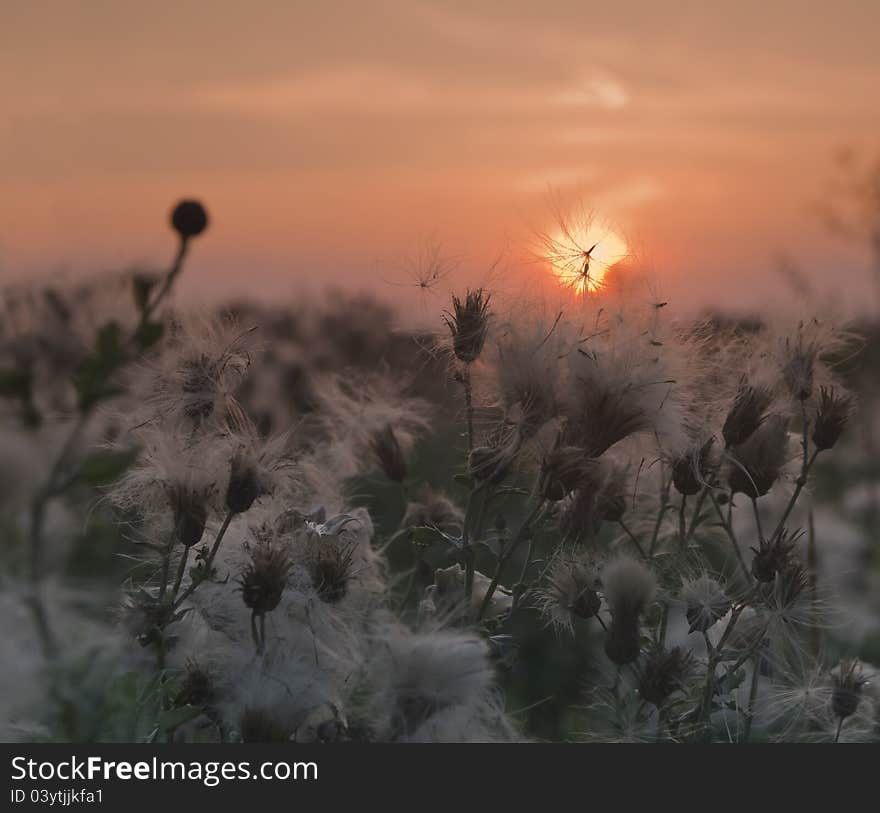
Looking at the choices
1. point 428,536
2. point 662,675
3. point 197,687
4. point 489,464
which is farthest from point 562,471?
point 197,687

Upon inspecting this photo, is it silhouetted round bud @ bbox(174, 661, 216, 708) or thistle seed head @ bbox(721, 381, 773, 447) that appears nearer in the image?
silhouetted round bud @ bbox(174, 661, 216, 708)

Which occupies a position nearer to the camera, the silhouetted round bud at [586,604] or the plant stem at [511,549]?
the plant stem at [511,549]

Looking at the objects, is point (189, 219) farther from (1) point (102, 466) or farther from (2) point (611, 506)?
(2) point (611, 506)

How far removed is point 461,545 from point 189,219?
810mm

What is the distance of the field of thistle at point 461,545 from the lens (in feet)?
6.86

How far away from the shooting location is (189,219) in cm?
193

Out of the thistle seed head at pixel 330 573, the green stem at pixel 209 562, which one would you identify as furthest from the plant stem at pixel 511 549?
the green stem at pixel 209 562

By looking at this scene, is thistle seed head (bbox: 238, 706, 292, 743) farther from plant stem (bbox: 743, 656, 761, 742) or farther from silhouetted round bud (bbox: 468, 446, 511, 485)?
plant stem (bbox: 743, 656, 761, 742)

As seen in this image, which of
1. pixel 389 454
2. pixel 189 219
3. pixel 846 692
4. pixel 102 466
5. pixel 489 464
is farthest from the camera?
pixel 389 454

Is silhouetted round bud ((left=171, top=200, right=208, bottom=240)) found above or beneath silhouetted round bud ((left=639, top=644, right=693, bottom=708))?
above

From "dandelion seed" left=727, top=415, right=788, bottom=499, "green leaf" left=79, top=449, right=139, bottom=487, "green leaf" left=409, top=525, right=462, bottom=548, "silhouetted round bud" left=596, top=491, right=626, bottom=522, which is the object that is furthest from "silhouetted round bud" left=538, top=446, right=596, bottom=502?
"green leaf" left=79, top=449, right=139, bottom=487

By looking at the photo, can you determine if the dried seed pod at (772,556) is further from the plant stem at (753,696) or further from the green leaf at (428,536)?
the green leaf at (428,536)

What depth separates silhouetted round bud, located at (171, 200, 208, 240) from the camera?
192 cm

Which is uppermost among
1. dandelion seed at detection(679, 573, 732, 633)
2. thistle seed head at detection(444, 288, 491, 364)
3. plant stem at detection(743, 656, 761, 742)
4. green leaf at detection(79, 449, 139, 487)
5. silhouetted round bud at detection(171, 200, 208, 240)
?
silhouetted round bud at detection(171, 200, 208, 240)
